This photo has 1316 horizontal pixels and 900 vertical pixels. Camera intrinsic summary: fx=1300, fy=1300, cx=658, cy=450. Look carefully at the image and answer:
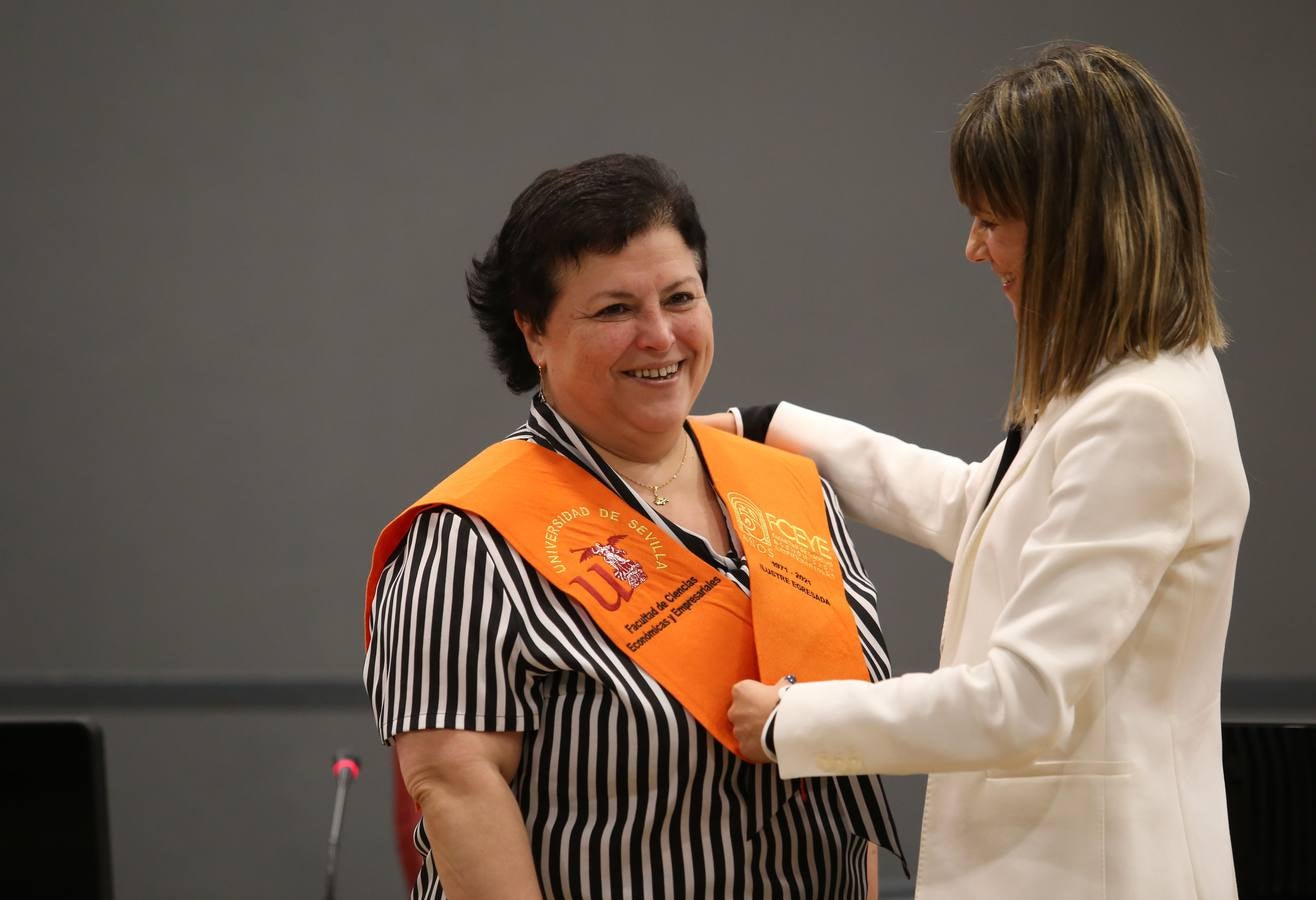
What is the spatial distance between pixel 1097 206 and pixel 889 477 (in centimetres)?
67

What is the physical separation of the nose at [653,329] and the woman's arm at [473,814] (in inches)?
20.0

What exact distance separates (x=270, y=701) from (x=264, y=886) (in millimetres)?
525

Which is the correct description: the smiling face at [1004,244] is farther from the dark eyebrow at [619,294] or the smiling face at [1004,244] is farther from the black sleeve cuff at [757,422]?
the black sleeve cuff at [757,422]

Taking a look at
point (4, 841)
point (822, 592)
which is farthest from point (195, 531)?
point (822, 592)

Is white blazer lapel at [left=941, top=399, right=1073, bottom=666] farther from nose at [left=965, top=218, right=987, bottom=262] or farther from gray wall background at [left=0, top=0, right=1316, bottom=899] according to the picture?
gray wall background at [left=0, top=0, right=1316, bottom=899]

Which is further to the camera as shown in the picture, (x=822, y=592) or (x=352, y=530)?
(x=352, y=530)

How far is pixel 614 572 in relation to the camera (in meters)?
1.60

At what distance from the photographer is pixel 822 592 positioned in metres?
1.72

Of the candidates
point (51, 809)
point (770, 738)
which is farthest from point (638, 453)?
point (51, 809)

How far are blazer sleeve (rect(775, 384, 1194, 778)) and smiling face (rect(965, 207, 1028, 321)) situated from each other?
17 cm

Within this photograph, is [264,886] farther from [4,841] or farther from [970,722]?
[970,722]

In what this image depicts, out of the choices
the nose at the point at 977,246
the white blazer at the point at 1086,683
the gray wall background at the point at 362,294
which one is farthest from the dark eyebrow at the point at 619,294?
the gray wall background at the point at 362,294

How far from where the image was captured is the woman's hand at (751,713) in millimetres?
1494

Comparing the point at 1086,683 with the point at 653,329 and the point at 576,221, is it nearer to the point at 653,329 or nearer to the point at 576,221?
the point at 653,329
